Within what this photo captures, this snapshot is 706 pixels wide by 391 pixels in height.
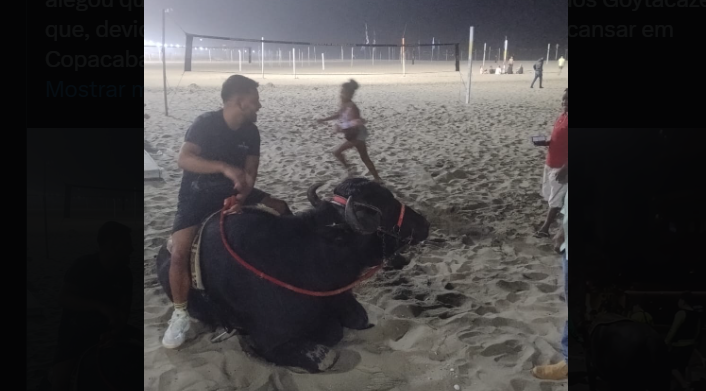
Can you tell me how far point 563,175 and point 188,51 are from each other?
1710 millimetres

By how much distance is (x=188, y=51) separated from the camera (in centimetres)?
205

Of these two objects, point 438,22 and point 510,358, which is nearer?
point 510,358

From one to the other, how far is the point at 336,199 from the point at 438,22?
92 cm

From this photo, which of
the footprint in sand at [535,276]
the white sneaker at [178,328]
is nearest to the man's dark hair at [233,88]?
the white sneaker at [178,328]

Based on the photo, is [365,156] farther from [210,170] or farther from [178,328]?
[178,328]

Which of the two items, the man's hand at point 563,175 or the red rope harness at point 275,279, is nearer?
the red rope harness at point 275,279

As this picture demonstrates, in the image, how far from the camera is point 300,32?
2154 millimetres

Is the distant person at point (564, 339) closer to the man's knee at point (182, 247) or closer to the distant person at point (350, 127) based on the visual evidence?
the distant person at point (350, 127)
